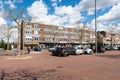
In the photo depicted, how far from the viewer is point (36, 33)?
91250 millimetres

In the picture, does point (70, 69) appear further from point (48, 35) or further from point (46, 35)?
point (48, 35)

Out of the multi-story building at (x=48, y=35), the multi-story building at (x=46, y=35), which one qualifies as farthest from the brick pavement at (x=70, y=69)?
the multi-story building at (x=46, y=35)

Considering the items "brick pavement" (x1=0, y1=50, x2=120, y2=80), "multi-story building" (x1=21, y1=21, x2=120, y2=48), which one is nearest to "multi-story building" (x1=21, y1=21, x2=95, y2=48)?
"multi-story building" (x1=21, y1=21, x2=120, y2=48)

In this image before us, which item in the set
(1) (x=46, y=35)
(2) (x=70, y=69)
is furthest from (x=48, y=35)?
(2) (x=70, y=69)

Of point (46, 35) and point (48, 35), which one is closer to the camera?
point (46, 35)

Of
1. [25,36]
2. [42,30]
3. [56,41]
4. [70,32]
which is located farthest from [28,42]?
[70,32]

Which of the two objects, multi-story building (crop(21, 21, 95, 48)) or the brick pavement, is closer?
the brick pavement

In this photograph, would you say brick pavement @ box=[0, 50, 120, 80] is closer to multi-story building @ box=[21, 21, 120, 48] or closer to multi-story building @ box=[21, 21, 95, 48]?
multi-story building @ box=[21, 21, 120, 48]

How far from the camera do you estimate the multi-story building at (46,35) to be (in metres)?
87.3

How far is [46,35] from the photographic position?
9538 cm

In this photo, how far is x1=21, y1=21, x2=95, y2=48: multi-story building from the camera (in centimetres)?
8726

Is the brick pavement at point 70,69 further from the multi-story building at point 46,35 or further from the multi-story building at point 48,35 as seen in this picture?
the multi-story building at point 46,35

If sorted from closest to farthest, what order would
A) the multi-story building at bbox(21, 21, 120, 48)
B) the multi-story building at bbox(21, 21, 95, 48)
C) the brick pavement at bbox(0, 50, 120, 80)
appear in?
the brick pavement at bbox(0, 50, 120, 80) → the multi-story building at bbox(21, 21, 120, 48) → the multi-story building at bbox(21, 21, 95, 48)

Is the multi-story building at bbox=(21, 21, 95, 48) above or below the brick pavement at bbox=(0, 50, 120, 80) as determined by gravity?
above
